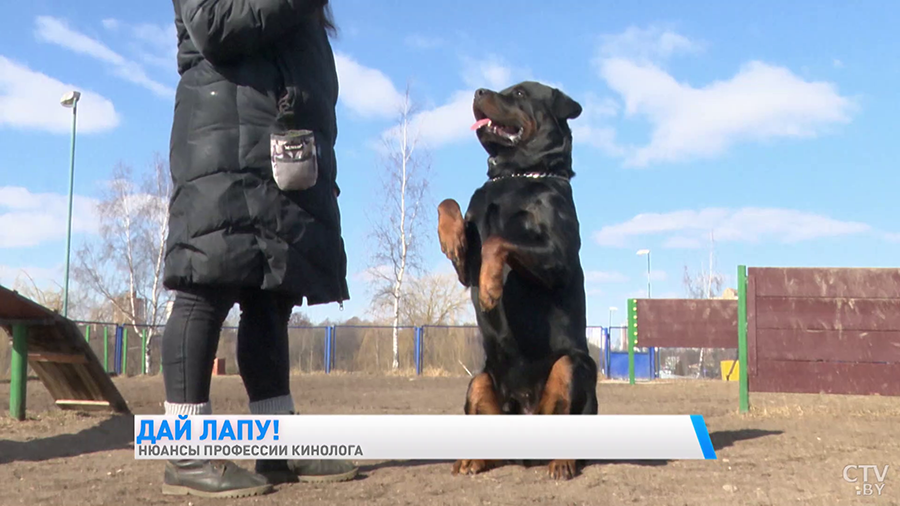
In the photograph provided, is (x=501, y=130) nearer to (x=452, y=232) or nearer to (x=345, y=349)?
(x=452, y=232)

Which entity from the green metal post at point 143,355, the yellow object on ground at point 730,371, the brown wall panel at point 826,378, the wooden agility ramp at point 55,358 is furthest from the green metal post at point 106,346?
the brown wall panel at point 826,378

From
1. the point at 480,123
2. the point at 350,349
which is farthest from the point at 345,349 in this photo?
the point at 480,123

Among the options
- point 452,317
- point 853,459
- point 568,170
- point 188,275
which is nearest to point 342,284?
point 188,275

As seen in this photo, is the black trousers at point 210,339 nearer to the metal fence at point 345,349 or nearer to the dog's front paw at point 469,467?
the dog's front paw at point 469,467

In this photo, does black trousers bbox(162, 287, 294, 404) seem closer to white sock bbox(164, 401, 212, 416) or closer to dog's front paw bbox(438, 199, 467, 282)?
white sock bbox(164, 401, 212, 416)

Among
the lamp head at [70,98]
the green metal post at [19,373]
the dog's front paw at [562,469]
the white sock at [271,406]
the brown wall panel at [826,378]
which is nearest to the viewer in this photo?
the dog's front paw at [562,469]

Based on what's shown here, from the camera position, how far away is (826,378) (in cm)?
622

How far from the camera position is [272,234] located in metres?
2.55

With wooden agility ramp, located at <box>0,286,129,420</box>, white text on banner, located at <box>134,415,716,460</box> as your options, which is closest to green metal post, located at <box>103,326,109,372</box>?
wooden agility ramp, located at <box>0,286,129,420</box>

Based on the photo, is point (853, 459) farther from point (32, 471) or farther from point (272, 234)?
point (32, 471)

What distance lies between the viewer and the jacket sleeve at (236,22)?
2.50 meters

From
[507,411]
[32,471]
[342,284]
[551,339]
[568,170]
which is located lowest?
[32,471]

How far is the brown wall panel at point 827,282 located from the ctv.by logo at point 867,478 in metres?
3.68

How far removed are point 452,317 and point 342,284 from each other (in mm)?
21188
